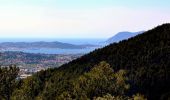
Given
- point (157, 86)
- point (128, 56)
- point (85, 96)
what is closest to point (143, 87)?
point (157, 86)

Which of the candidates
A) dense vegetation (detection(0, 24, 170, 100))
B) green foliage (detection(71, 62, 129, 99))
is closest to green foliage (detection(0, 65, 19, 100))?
dense vegetation (detection(0, 24, 170, 100))

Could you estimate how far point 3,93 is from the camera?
3103 inches

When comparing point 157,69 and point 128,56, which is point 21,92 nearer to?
point 157,69

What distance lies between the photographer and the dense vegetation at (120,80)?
3597 cm

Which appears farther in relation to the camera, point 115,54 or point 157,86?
point 115,54

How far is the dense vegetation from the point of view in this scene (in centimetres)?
3597

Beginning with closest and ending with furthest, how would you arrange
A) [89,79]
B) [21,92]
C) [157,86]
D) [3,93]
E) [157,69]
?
[89,79], [21,92], [3,93], [157,86], [157,69]

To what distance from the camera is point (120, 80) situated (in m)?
35.3

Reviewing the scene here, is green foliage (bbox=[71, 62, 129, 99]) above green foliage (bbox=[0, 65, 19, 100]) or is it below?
above

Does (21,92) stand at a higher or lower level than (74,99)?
lower

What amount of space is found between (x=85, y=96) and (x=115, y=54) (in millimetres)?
154380

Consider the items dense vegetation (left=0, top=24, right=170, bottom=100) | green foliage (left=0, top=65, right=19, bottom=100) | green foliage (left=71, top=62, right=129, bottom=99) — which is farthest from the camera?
green foliage (left=0, top=65, right=19, bottom=100)

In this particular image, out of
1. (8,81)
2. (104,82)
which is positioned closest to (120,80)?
(104,82)

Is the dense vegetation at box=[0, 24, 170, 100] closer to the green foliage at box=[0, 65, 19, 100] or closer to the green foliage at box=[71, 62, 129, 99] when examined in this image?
the green foliage at box=[71, 62, 129, 99]
